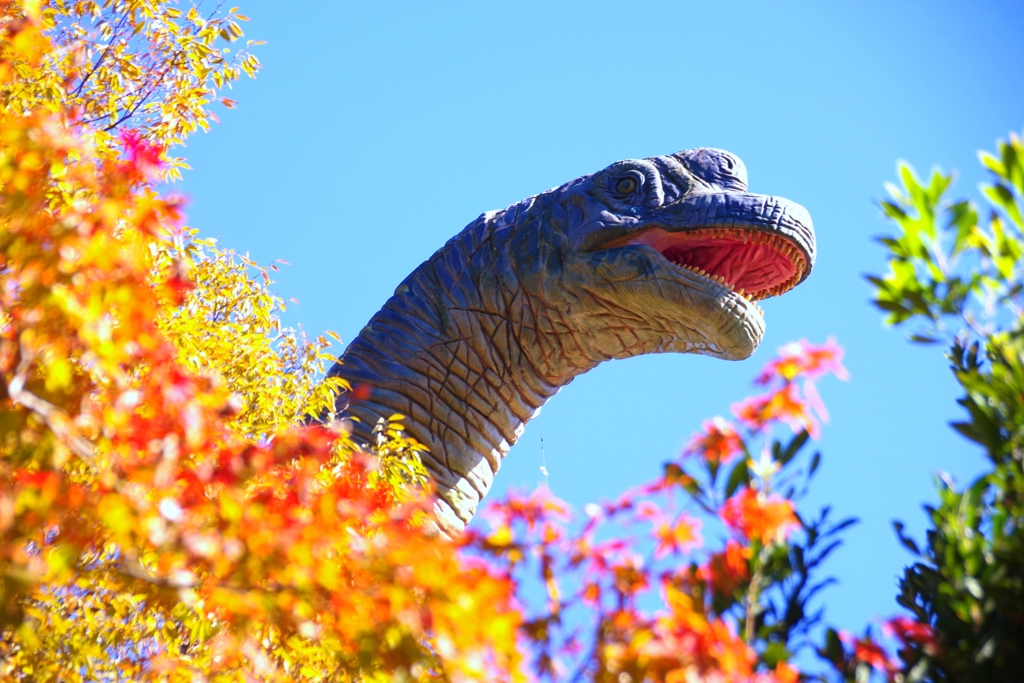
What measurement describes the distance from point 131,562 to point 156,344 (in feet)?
1.87

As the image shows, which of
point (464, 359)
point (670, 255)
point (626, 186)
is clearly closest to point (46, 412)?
point (464, 359)

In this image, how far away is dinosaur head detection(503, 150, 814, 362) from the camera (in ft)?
21.3

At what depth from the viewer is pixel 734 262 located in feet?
22.7

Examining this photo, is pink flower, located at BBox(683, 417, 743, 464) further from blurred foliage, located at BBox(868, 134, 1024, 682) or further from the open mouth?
the open mouth

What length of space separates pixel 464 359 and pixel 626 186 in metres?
1.43

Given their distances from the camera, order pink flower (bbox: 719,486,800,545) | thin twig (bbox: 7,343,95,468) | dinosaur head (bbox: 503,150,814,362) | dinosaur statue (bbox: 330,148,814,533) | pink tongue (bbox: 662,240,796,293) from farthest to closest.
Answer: pink tongue (bbox: 662,240,796,293)
dinosaur statue (bbox: 330,148,814,533)
dinosaur head (bbox: 503,150,814,362)
pink flower (bbox: 719,486,800,545)
thin twig (bbox: 7,343,95,468)

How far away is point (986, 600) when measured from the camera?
283 centimetres

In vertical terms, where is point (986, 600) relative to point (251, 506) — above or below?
above

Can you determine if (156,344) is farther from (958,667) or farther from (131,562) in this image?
(958,667)

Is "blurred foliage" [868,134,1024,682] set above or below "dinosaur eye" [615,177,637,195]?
below

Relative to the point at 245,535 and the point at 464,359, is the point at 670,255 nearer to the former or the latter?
the point at 464,359

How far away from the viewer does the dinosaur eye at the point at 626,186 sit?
7.05 metres

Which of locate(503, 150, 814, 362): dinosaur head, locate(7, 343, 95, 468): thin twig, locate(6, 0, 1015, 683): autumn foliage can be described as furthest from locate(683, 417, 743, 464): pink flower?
locate(503, 150, 814, 362): dinosaur head

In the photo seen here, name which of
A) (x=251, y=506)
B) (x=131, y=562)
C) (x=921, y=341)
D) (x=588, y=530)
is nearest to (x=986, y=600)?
(x=921, y=341)
